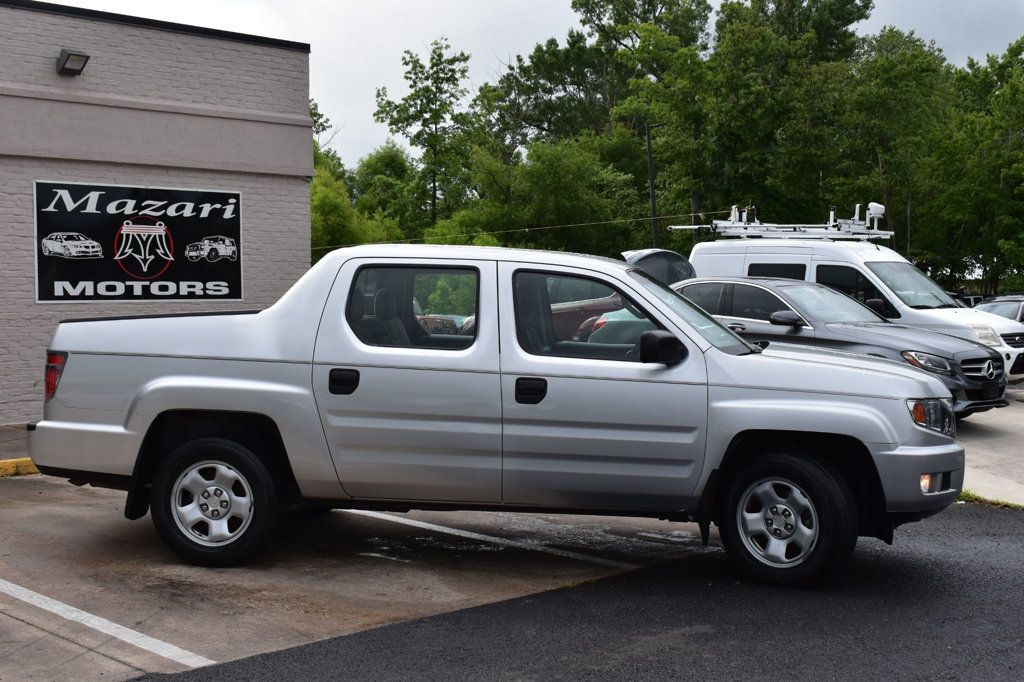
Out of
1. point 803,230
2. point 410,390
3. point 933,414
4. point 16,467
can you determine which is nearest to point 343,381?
point 410,390

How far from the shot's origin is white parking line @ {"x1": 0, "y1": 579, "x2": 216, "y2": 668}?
4.91 meters

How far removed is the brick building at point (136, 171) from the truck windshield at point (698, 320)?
804 cm

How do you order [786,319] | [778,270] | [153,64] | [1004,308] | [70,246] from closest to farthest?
[786,319] → [70,246] → [153,64] → [778,270] → [1004,308]

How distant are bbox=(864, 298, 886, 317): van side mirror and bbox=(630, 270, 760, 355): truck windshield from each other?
24.4 feet

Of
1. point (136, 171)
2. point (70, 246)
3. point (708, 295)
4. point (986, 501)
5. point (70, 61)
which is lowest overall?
point (986, 501)

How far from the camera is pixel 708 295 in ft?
43.6

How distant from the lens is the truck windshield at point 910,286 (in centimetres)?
1443

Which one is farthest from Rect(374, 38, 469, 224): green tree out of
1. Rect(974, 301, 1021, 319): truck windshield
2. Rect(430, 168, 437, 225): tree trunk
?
Rect(974, 301, 1021, 319): truck windshield

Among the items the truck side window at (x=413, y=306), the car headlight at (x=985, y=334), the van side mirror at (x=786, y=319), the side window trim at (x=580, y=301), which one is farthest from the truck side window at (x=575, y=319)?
the car headlight at (x=985, y=334)

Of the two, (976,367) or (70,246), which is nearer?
(976,367)

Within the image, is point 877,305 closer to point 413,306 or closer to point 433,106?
point 413,306

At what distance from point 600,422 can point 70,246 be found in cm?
851

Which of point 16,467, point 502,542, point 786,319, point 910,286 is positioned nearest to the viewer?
point 502,542

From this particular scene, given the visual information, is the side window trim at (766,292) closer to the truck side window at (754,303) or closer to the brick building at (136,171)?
the truck side window at (754,303)
